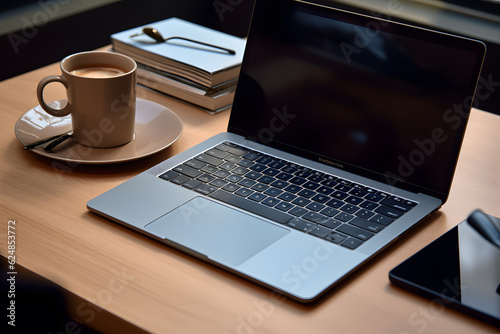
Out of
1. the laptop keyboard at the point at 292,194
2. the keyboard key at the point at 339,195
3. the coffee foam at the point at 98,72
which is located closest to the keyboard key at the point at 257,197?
the laptop keyboard at the point at 292,194

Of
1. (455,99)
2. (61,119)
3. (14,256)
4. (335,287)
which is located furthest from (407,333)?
(61,119)

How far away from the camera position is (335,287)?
732 millimetres

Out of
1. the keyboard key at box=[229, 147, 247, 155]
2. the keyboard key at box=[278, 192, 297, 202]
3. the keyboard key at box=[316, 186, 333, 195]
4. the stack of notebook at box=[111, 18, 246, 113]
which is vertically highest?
the stack of notebook at box=[111, 18, 246, 113]

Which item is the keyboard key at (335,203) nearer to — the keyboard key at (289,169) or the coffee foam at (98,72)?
the keyboard key at (289,169)

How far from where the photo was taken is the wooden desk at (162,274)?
68cm

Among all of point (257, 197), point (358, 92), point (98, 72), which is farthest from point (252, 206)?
point (98, 72)

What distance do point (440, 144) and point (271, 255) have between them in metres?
0.31

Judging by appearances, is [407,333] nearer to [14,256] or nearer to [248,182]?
[248,182]

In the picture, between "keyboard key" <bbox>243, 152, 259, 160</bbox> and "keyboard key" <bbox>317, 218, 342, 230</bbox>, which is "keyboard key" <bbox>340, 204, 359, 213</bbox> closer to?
"keyboard key" <bbox>317, 218, 342, 230</bbox>

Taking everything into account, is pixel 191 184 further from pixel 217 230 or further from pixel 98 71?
pixel 98 71

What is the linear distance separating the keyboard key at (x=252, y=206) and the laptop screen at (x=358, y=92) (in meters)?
0.16

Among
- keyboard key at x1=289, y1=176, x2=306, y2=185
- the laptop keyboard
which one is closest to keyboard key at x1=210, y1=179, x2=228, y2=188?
the laptop keyboard

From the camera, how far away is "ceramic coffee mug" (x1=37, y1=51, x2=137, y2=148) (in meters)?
0.95

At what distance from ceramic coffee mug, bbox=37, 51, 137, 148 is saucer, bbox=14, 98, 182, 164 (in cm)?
2
